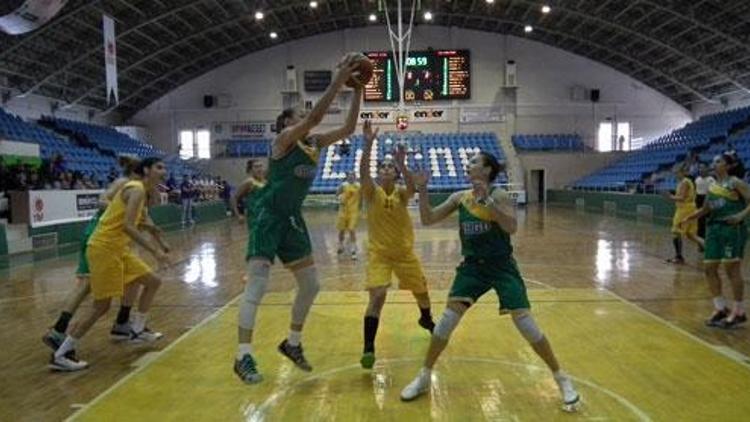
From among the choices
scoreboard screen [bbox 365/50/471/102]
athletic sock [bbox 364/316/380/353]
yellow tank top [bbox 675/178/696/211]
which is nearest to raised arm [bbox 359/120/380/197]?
athletic sock [bbox 364/316/380/353]

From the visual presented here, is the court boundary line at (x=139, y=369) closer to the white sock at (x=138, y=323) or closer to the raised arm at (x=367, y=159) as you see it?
the white sock at (x=138, y=323)

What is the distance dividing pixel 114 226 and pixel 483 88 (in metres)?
34.8

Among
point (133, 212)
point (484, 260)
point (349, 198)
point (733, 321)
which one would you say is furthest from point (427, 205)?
point (349, 198)

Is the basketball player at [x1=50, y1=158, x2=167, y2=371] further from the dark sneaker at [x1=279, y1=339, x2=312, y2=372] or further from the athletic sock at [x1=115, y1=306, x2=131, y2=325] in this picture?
the dark sneaker at [x1=279, y1=339, x2=312, y2=372]

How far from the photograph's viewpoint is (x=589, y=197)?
3253 cm

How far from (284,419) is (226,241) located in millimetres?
14733

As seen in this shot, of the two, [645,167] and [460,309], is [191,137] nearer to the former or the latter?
[645,167]

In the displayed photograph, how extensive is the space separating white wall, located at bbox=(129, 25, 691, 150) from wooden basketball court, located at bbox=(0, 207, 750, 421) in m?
29.4

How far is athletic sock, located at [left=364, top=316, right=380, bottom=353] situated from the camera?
5898 mm

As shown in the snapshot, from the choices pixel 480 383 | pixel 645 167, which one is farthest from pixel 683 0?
pixel 480 383

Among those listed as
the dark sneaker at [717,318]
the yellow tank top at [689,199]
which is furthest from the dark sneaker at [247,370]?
the yellow tank top at [689,199]

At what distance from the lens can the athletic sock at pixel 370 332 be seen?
590 centimetres

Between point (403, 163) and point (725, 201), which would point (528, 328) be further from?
point (725, 201)

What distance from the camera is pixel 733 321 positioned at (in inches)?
286
